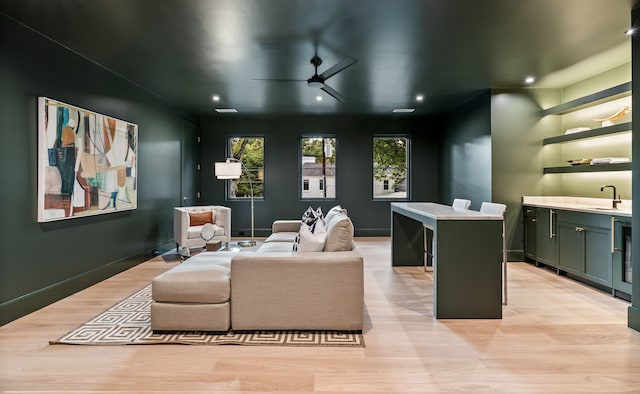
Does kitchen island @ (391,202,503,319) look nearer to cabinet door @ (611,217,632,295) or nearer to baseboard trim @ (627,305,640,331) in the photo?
baseboard trim @ (627,305,640,331)

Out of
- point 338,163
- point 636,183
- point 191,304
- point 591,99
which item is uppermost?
point 591,99

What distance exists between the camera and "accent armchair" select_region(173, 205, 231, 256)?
18.4 feet

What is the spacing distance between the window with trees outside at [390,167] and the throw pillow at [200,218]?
3.66 metres

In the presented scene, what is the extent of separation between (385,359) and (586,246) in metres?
3.16

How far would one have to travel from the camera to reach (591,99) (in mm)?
4500

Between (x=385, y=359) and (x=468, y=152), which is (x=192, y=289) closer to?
(x=385, y=359)

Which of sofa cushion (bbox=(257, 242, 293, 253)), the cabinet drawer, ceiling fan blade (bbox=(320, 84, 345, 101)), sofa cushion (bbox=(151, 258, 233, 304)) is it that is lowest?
sofa cushion (bbox=(151, 258, 233, 304))

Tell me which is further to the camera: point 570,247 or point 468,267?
point 570,247

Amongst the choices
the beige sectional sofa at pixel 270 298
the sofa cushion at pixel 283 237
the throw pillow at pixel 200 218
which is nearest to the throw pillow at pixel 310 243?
the beige sectional sofa at pixel 270 298

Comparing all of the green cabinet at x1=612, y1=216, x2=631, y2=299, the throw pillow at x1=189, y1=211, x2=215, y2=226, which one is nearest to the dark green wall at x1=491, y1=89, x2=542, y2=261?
the green cabinet at x1=612, y1=216, x2=631, y2=299

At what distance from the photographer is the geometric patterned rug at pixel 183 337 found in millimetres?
2637

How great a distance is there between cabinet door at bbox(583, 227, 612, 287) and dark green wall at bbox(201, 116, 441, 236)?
399 cm

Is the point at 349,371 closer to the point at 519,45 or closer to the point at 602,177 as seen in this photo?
the point at 519,45

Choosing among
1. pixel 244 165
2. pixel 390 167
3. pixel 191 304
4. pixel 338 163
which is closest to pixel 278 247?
pixel 191 304
